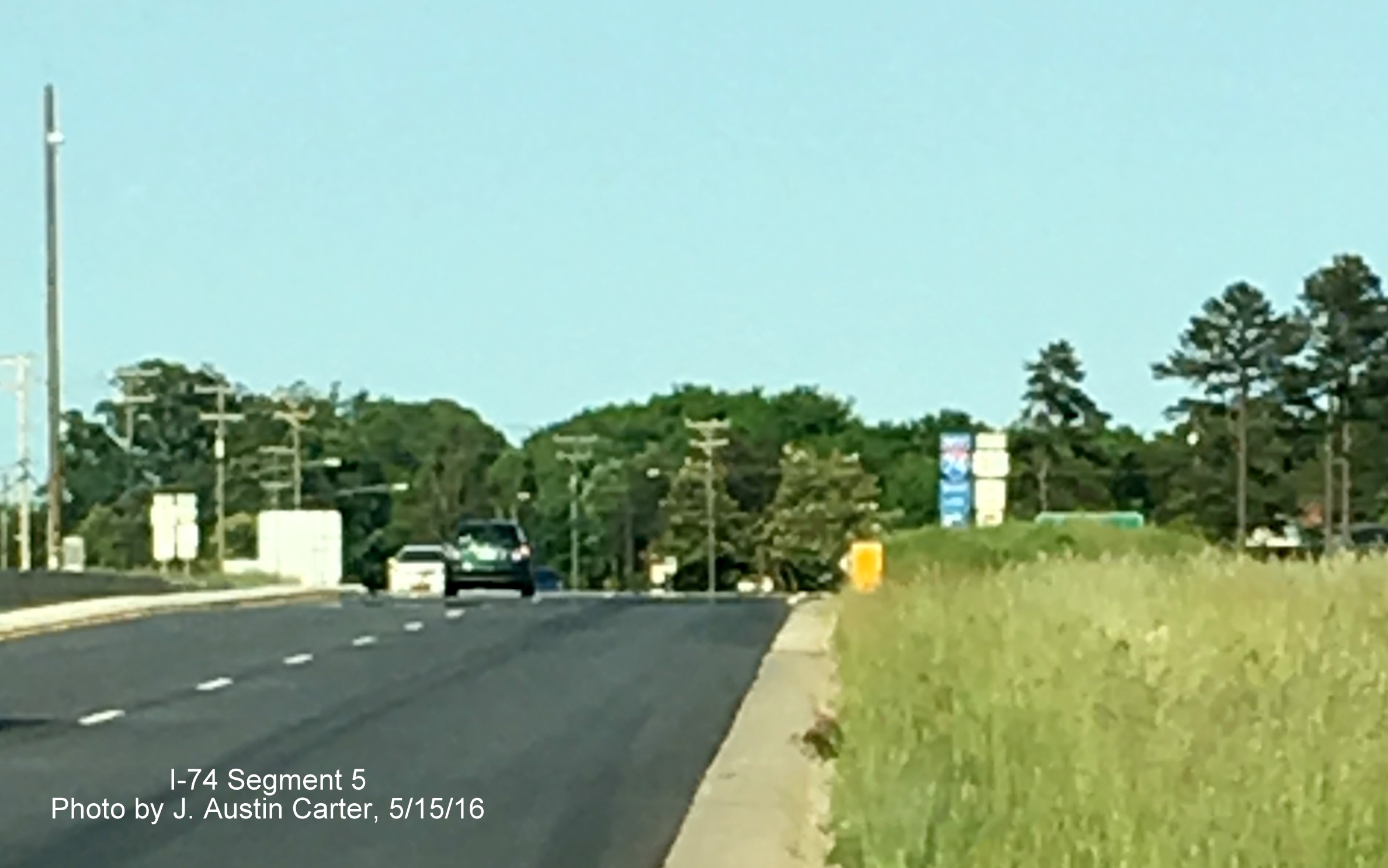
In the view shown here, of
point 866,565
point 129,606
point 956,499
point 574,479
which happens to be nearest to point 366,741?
point 866,565

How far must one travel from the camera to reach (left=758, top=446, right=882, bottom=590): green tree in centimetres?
15275

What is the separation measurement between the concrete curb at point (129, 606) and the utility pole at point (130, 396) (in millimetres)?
61465

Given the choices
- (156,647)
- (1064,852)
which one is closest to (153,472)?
(156,647)

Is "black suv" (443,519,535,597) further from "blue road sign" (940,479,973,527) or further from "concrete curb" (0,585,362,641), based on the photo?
"blue road sign" (940,479,973,527)

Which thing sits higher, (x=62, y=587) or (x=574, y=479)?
(x=574, y=479)

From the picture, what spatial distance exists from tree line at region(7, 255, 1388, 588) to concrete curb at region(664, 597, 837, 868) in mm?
59481

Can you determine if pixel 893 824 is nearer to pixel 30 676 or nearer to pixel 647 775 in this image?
pixel 647 775

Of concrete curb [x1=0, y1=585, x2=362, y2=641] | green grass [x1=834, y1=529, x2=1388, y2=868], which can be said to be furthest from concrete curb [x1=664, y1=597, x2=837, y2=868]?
concrete curb [x1=0, y1=585, x2=362, y2=641]

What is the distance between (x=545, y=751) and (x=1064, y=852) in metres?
10.3

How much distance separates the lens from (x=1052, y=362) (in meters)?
122

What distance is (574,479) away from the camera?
6969 inches

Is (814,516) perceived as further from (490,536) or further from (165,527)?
(490,536)

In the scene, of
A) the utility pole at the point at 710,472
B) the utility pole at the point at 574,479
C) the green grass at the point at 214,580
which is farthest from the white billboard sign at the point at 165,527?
the utility pole at the point at 574,479

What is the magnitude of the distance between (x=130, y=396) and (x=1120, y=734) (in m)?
119
